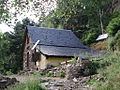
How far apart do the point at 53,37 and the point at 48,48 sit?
231 cm

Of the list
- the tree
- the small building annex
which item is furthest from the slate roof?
the tree

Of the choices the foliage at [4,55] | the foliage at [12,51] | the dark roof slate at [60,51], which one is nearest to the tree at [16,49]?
the foliage at [12,51]

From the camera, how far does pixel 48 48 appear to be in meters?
18.5

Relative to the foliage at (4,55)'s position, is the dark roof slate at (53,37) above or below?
above

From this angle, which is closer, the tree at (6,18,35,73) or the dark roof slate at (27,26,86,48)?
the dark roof slate at (27,26,86,48)

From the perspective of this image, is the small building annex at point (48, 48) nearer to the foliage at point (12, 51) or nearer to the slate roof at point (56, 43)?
the slate roof at point (56, 43)

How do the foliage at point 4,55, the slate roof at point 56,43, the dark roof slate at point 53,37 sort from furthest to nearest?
the foliage at point 4,55 → the dark roof slate at point 53,37 → the slate roof at point 56,43

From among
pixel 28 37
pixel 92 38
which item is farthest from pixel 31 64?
pixel 92 38

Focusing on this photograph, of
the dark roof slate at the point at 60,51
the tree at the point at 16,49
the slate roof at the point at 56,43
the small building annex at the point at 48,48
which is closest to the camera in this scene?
the dark roof slate at the point at 60,51

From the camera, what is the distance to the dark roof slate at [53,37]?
19703 mm

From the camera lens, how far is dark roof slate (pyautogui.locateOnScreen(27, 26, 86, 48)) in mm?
19703

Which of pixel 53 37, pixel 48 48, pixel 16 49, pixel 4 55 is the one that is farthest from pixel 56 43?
pixel 16 49

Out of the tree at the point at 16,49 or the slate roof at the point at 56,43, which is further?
the tree at the point at 16,49

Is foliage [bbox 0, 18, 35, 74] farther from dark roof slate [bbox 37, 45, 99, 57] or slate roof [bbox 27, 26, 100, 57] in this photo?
dark roof slate [bbox 37, 45, 99, 57]
